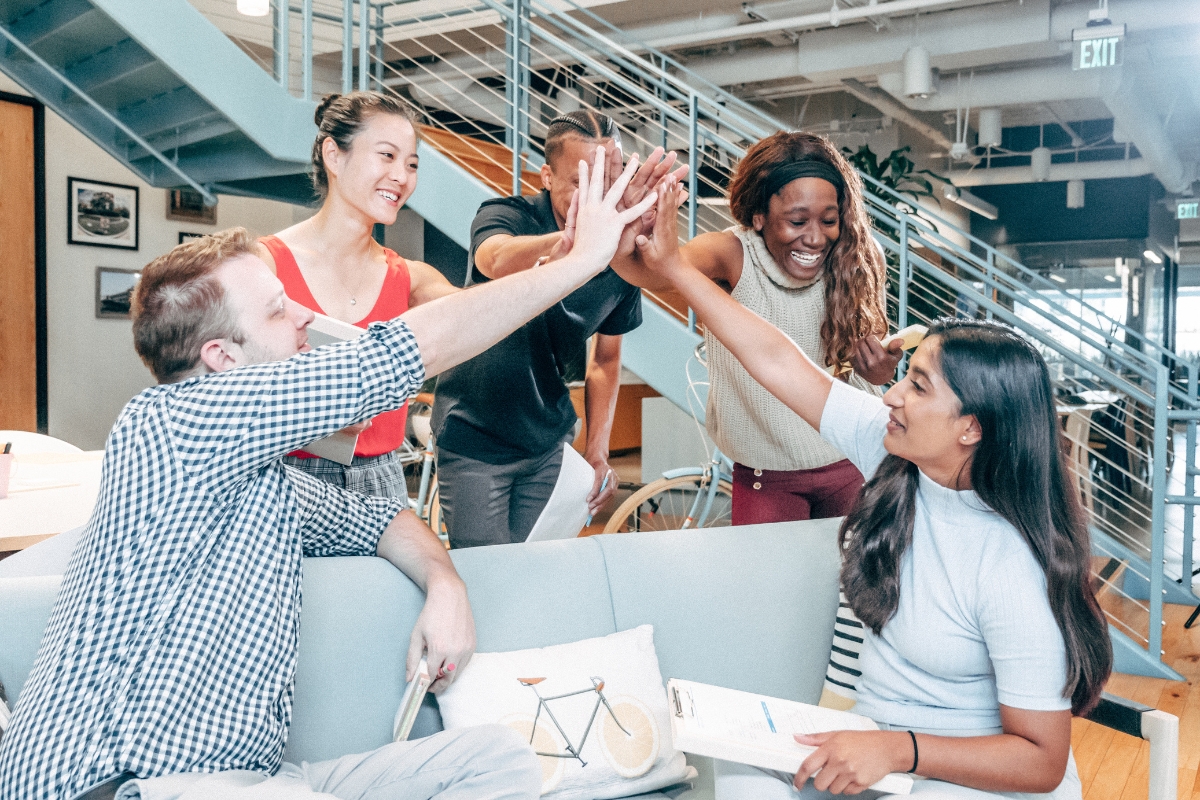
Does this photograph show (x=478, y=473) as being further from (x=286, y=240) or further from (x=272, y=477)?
(x=272, y=477)

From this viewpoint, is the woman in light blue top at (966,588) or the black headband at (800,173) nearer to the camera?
the woman in light blue top at (966,588)

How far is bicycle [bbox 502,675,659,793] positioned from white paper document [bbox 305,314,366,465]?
48cm

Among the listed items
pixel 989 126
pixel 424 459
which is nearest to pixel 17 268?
pixel 424 459

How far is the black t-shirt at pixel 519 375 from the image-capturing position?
198 centimetres

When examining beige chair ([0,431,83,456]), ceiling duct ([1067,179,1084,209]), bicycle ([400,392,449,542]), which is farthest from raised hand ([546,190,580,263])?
ceiling duct ([1067,179,1084,209])

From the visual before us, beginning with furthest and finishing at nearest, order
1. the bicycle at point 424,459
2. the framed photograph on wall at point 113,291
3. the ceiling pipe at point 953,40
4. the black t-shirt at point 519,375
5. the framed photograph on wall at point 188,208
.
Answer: the framed photograph on wall at point 188,208 → the framed photograph on wall at point 113,291 → the ceiling pipe at point 953,40 → the bicycle at point 424,459 → the black t-shirt at point 519,375

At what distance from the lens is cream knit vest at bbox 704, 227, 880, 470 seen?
1.92 metres

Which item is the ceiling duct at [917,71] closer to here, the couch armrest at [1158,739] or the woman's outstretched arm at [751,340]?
the woman's outstretched arm at [751,340]

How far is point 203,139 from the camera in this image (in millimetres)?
4375

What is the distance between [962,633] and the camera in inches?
54.3

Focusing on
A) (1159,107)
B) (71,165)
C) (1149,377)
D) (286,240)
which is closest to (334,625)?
(286,240)

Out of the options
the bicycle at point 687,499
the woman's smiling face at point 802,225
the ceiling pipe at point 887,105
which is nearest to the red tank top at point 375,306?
the woman's smiling face at point 802,225

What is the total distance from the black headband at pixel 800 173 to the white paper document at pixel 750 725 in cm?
93

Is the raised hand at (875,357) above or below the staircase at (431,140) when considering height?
below
